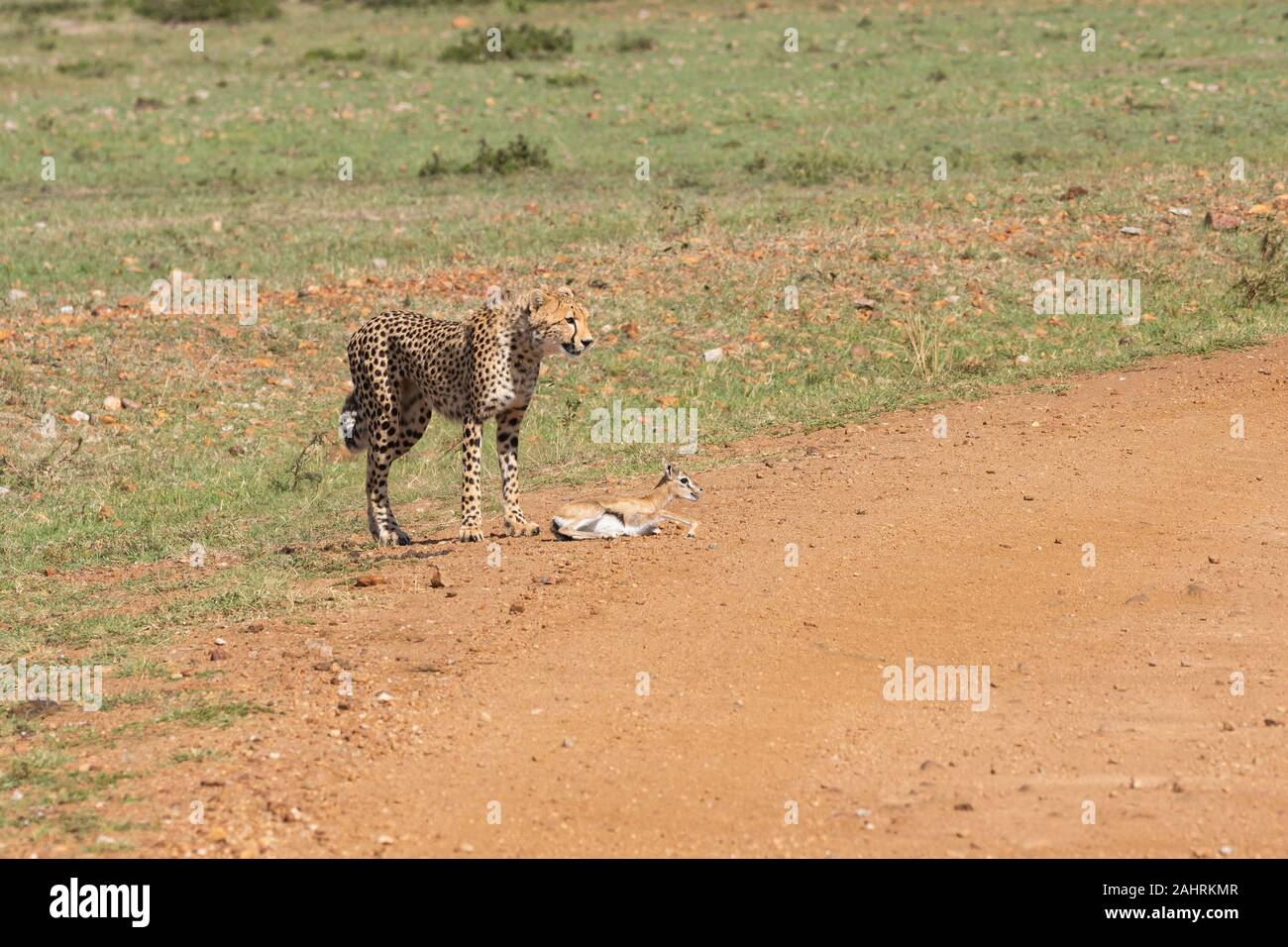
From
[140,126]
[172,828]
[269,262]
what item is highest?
[140,126]

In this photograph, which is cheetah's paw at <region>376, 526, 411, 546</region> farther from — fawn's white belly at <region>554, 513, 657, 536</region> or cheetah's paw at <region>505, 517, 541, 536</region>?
fawn's white belly at <region>554, 513, 657, 536</region>

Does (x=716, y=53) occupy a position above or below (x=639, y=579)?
above

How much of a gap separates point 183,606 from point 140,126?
16.8m

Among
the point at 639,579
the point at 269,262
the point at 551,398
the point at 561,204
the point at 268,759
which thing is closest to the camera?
the point at 268,759

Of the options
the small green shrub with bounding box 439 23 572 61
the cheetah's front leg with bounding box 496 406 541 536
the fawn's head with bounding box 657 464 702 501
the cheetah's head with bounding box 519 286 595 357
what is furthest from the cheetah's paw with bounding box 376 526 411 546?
the small green shrub with bounding box 439 23 572 61

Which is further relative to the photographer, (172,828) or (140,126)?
(140,126)

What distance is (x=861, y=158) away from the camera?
21.1 meters

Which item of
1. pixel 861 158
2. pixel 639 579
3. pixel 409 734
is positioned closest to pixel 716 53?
pixel 861 158

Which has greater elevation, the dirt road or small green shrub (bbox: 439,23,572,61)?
small green shrub (bbox: 439,23,572,61)

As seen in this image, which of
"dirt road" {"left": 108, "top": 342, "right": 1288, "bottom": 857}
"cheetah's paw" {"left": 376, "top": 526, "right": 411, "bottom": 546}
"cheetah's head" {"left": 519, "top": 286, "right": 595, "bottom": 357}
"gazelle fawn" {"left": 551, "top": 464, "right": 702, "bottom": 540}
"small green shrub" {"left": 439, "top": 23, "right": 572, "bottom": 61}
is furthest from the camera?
"small green shrub" {"left": 439, "top": 23, "right": 572, "bottom": 61}

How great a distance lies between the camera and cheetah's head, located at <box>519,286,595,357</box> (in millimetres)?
9781

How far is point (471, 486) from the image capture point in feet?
33.3

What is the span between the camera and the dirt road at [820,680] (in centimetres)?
610

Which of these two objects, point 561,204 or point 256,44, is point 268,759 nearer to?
point 561,204
